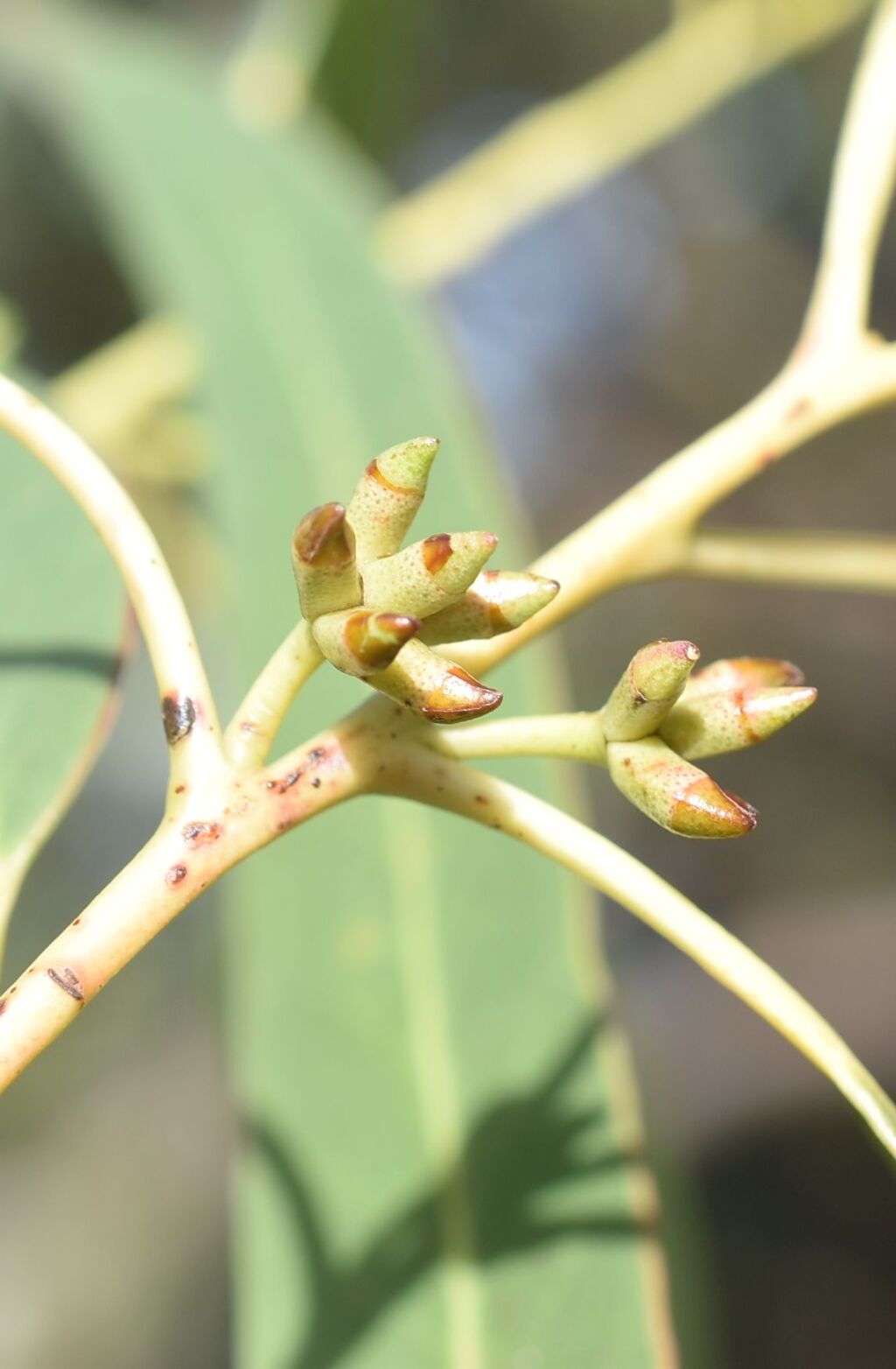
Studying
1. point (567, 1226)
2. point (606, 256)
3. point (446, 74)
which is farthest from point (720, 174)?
point (567, 1226)

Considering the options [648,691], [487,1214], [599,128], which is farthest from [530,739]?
[599,128]

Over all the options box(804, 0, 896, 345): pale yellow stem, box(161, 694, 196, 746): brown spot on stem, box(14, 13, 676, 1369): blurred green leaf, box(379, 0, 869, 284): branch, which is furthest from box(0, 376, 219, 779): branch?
box(379, 0, 869, 284): branch

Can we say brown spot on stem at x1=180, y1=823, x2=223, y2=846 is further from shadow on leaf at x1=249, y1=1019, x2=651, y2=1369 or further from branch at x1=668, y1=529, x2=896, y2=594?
shadow on leaf at x1=249, y1=1019, x2=651, y2=1369

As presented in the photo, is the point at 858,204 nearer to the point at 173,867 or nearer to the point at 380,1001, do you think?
the point at 173,867

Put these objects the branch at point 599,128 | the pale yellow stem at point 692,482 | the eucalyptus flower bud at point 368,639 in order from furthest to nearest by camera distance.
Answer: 1. the branch at point 599,128
2. the pale yellow stem at point 692,482
3. the eucalyptus flower bud at point 368,639

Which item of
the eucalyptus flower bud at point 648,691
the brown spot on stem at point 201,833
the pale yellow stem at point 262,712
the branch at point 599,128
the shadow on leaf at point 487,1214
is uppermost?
the branch at point 599,128

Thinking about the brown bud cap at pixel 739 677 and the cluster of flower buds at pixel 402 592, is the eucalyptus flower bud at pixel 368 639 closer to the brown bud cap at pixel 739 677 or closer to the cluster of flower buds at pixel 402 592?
the cluster of flower buds at pixel 402 592

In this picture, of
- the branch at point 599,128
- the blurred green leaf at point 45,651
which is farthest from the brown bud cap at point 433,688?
the branch at point 599,128
